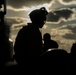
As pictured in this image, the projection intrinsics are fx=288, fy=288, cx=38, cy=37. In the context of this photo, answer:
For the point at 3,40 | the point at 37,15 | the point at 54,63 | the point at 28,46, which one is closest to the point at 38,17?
the point at 37,15

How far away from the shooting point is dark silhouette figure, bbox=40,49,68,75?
4980 mm

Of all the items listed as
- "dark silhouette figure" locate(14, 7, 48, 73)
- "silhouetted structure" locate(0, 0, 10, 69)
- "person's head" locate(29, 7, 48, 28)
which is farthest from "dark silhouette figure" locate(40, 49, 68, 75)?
"silhouetted structure" locate(0, 0, 10, 69)

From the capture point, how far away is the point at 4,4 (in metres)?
14.5

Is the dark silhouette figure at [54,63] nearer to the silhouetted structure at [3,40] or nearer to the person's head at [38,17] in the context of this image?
the person's head at [38,17]

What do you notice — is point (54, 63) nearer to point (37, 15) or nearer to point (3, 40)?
point (37, 15)

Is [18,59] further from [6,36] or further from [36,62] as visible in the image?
[6,36]

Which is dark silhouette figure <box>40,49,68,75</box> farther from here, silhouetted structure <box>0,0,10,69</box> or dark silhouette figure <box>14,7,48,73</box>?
silhouetted structure <box>0,0,10,69</box>

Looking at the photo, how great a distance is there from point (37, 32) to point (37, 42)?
8.1 inches

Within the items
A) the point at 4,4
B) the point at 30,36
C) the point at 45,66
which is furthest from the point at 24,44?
the point at 4,4

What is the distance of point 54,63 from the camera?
4988 millimetres

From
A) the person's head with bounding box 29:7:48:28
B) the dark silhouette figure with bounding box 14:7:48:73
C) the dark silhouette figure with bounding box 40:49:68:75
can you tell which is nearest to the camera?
the dark silhouette figure with bounding box 40:49:68:75

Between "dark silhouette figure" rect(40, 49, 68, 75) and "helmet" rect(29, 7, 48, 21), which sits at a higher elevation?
"helmet" rect(29, 7, 48, 21)

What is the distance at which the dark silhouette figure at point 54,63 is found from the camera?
4.98m

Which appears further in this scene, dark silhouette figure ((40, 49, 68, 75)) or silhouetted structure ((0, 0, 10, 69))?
silhouetted structure ((0, 0, 10, 69))
